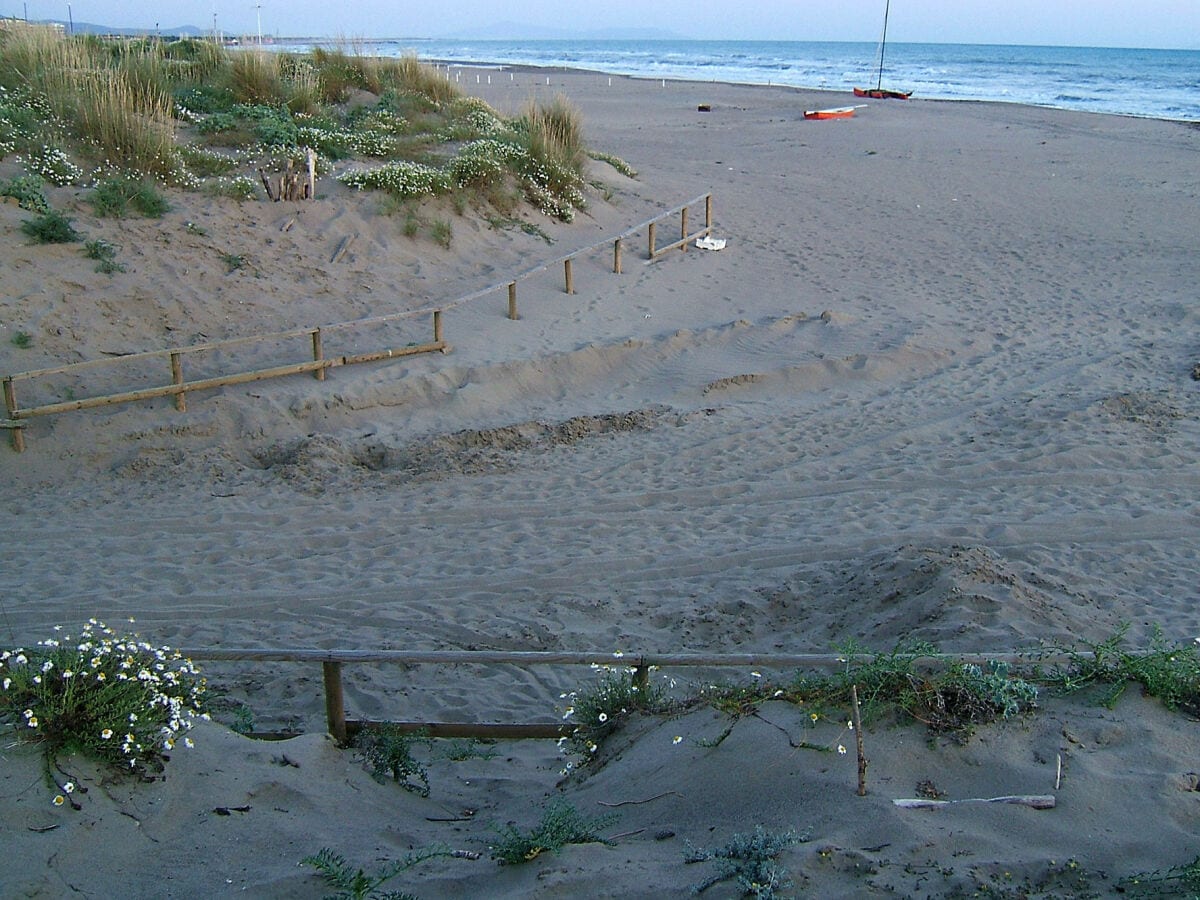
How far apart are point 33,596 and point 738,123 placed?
28.0 m

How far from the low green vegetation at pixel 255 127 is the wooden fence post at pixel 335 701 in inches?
327

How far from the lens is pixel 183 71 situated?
52.9 ft

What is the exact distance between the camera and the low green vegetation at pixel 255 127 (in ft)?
37.5

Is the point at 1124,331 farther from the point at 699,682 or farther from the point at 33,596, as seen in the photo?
the point at 33,596

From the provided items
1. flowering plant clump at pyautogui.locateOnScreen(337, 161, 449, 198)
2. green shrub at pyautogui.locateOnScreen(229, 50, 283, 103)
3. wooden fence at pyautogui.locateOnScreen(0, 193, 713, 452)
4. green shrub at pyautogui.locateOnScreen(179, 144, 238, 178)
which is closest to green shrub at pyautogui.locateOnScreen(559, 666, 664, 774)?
wooden fence at pyautogui.locateOnScreen(0, 193, 713, 452)

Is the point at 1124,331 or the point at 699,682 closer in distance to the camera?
the point at 699,682

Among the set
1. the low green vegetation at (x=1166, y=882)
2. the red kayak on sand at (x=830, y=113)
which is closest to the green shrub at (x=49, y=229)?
the low green vegetation at (x=1166, y=882)

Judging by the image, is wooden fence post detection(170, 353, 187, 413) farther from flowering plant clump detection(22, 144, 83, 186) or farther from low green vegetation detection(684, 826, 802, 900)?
low green vegetation detection(684, 826, 802, 900)

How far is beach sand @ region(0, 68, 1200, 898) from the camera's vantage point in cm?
319

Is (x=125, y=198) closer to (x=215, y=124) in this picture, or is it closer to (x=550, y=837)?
(x=215, y=124)

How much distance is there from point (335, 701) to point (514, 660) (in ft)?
2.61

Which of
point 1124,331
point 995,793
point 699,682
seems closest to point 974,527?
point 699,682

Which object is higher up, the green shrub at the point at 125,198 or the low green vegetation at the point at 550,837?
the green shrub at the point at 125,198

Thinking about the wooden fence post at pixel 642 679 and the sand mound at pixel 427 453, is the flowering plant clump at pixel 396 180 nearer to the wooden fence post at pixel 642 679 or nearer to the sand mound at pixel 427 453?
the sand mound at pixel 427 453
